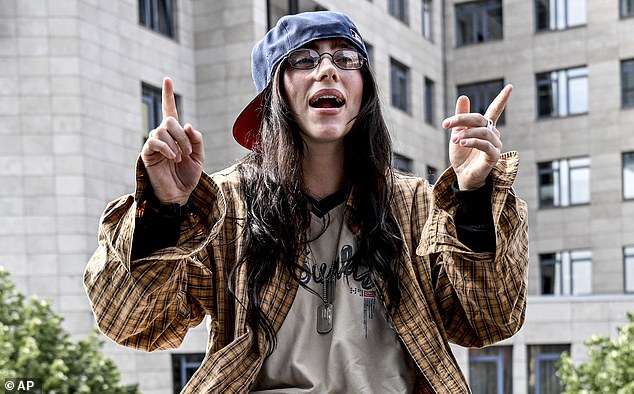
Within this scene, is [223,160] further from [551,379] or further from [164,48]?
[551,379]

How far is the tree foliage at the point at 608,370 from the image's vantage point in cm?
1345

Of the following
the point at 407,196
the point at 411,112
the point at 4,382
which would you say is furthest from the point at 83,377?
the point at 411,112

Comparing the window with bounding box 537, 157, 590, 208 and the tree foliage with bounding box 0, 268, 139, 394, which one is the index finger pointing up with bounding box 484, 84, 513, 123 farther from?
the window with bounding box 537, 157, 590, 208

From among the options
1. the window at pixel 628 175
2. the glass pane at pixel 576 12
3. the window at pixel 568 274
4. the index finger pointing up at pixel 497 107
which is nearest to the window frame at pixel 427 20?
the glass pane at pixel 576 12

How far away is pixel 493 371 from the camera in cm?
2336

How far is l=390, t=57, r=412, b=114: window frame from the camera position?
2652 cm

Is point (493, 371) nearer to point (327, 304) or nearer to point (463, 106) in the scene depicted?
point (327, 304)

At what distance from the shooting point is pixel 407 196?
298cm

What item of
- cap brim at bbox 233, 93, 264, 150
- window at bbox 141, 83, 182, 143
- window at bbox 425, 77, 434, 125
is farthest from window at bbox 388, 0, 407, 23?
cap brim at bbox 233, 93, 264, 150

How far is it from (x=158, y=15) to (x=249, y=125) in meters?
17.9

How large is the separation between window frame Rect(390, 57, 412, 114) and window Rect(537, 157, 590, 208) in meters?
5.14

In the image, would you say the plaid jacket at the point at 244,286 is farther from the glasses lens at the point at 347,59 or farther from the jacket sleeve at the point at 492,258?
the glasses lens at the point at 347,59

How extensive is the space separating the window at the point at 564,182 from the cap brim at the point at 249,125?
2682 centimetres

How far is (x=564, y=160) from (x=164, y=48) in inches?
548
